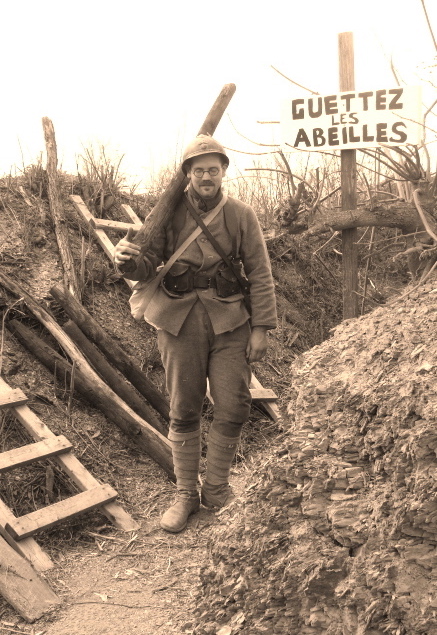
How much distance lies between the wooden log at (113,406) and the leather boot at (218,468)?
0.57 meters

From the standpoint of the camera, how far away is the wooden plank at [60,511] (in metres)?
3.86

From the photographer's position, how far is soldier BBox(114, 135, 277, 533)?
4.04 m

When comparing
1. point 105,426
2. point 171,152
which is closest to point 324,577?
point 105,426

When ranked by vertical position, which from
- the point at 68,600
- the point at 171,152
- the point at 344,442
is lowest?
the point at 68,600

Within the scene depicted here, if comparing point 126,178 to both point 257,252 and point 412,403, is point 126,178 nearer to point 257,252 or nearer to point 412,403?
point 257,252

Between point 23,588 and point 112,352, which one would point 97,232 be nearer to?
point 112,352

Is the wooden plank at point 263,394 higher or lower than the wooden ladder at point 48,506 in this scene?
lower

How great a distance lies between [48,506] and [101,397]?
3.66 feet

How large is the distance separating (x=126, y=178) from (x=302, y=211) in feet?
10.4

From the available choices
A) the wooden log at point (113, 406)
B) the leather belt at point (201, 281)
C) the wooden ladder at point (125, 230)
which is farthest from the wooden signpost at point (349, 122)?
the wooden log at point (113, 406)

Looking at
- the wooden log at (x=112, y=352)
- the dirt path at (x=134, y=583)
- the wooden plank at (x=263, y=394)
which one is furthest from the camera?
the wooden plank at (x=263, y=394)

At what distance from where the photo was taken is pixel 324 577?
7.21ft

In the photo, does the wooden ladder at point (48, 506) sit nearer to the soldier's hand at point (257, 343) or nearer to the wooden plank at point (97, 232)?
the soldier's hand at point (257, 343)

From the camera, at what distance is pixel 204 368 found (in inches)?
165
